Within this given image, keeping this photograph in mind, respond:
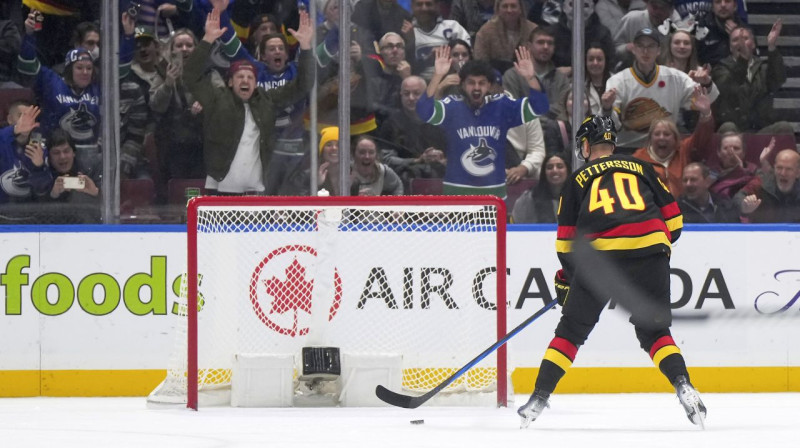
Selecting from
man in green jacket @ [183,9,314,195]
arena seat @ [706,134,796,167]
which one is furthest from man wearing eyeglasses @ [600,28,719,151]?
man in green jacket @ [183,9,314,195]

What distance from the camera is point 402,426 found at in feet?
15.6

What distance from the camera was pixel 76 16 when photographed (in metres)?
6.47

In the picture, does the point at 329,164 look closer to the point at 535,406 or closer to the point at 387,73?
the point at 387,73

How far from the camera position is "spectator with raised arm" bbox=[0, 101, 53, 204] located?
20.8 feet

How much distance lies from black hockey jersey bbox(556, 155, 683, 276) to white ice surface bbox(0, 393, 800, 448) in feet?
2.18

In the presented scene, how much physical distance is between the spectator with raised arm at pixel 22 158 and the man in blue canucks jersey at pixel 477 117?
1.97 m

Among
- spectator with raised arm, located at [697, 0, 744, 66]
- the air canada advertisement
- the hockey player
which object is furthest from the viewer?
spectator with raised arm, located at [697, 0, 744, 66]

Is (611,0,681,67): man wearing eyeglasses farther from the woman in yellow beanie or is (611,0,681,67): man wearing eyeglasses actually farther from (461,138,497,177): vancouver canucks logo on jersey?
the woman in yellow beanie

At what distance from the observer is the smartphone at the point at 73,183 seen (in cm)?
636

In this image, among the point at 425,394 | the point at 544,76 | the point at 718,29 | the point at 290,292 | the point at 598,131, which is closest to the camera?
the point at 598,131

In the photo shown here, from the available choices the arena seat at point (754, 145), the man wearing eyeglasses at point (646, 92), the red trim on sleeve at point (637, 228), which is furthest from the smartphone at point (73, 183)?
the arena seat at point (754, 145)

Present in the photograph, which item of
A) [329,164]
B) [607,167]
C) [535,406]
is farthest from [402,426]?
[329,164]

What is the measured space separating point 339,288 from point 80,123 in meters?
1.75

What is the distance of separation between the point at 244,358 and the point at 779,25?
3.62m
